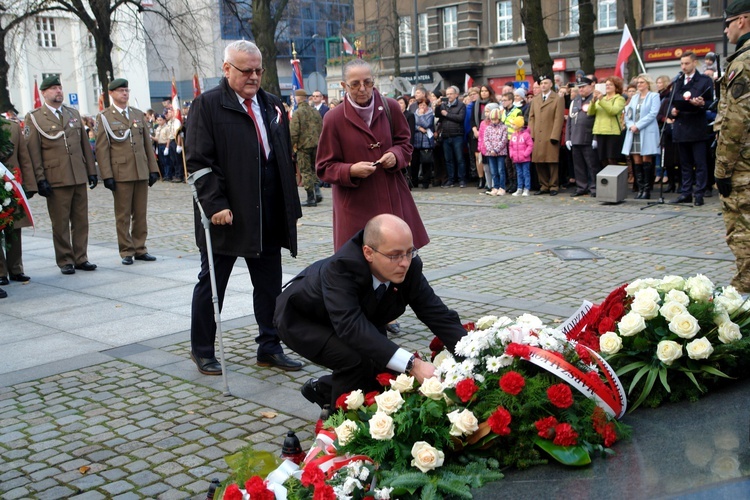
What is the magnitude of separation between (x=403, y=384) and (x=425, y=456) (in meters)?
0.49

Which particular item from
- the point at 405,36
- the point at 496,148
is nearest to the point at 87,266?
the point at 496,148

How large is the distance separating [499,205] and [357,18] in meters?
44.1

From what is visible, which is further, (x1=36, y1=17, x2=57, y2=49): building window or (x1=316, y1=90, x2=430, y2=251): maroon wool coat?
(x1=36, y1=17, x2=57, y2=49): building window

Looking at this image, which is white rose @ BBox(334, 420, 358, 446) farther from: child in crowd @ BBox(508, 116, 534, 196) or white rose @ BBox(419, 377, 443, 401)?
child in crowd @ BBox(508, 116, 534, 196)

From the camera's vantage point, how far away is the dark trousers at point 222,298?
585 cm

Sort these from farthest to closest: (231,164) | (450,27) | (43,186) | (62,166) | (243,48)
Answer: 1. (450,27)
2. (62,166)
3. (43,186)
4. (231,164)
5. (243,48)

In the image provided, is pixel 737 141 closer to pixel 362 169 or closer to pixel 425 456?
pixel 362 169

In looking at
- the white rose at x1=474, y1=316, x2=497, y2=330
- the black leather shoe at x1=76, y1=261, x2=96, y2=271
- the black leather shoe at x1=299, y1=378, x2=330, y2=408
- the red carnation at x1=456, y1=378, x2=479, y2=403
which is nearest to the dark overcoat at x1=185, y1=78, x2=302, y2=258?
the black leather shoe at x1=299, y1=378, x2=330, y2=408

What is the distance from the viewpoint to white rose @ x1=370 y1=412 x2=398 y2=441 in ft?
10.6

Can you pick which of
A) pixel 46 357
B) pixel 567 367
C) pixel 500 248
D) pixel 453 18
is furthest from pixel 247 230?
pixel 453 18

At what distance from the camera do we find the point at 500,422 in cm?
322

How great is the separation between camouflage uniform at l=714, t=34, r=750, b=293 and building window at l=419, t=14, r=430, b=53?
4456cm

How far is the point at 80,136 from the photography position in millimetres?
10352

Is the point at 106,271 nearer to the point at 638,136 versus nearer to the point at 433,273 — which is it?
the point at 433,273
